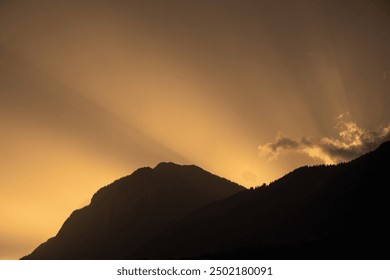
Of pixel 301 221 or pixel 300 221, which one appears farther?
pixel 300 221

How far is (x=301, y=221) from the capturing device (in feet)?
305

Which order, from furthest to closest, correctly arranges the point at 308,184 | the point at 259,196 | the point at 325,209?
1. the point at 259,196
2. the point at 308,184
3. the point at 325,209

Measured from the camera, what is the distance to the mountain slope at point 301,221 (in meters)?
64.0

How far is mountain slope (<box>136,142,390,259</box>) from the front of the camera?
2518 inches

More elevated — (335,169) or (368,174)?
(335,169)

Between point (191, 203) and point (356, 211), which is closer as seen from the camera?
point (356, 211)

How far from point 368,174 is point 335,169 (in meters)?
31.3
